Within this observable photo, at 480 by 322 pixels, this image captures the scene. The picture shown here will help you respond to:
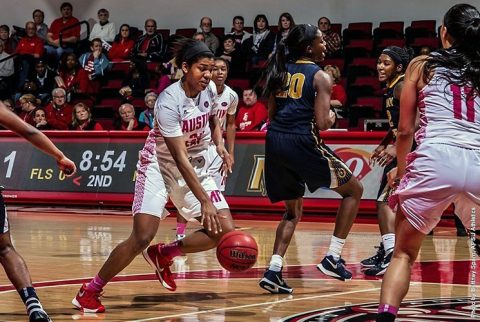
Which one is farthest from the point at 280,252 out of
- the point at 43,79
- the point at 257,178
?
the point at 43,79

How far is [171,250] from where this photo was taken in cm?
733

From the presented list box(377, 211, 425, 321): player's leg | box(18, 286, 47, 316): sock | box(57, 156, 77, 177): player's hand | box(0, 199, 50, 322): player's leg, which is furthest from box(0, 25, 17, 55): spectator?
box(377, 211, 425, 321): player's leg

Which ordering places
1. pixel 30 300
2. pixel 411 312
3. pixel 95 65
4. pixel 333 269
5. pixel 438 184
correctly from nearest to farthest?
pixel 438 184 → pixel 30 300 → pixel 411 312 → pixel 333 269 → pixel 95 65

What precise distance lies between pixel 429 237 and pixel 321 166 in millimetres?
4960

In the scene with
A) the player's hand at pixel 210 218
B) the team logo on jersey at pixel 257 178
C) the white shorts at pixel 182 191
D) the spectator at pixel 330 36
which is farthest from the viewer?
the spectator at pixel 330 36

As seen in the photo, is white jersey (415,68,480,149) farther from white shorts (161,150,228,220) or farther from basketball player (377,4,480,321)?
white shorts (161,150,228,220)

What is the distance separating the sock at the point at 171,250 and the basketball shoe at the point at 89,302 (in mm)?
815

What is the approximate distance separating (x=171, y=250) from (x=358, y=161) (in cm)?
735

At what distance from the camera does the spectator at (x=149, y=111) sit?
1658cm

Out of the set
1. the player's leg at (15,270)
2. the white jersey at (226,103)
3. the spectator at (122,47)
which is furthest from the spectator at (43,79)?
the player's leg at (15,270)

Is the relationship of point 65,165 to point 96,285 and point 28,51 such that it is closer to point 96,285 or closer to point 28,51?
point 96,285

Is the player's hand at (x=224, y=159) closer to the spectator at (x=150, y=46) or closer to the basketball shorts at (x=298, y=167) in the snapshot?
the basketball shorts at (x=298, y=167)

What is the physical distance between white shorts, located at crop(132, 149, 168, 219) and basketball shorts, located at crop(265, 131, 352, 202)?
1.11 m

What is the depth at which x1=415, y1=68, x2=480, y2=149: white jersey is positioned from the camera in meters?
4.99
